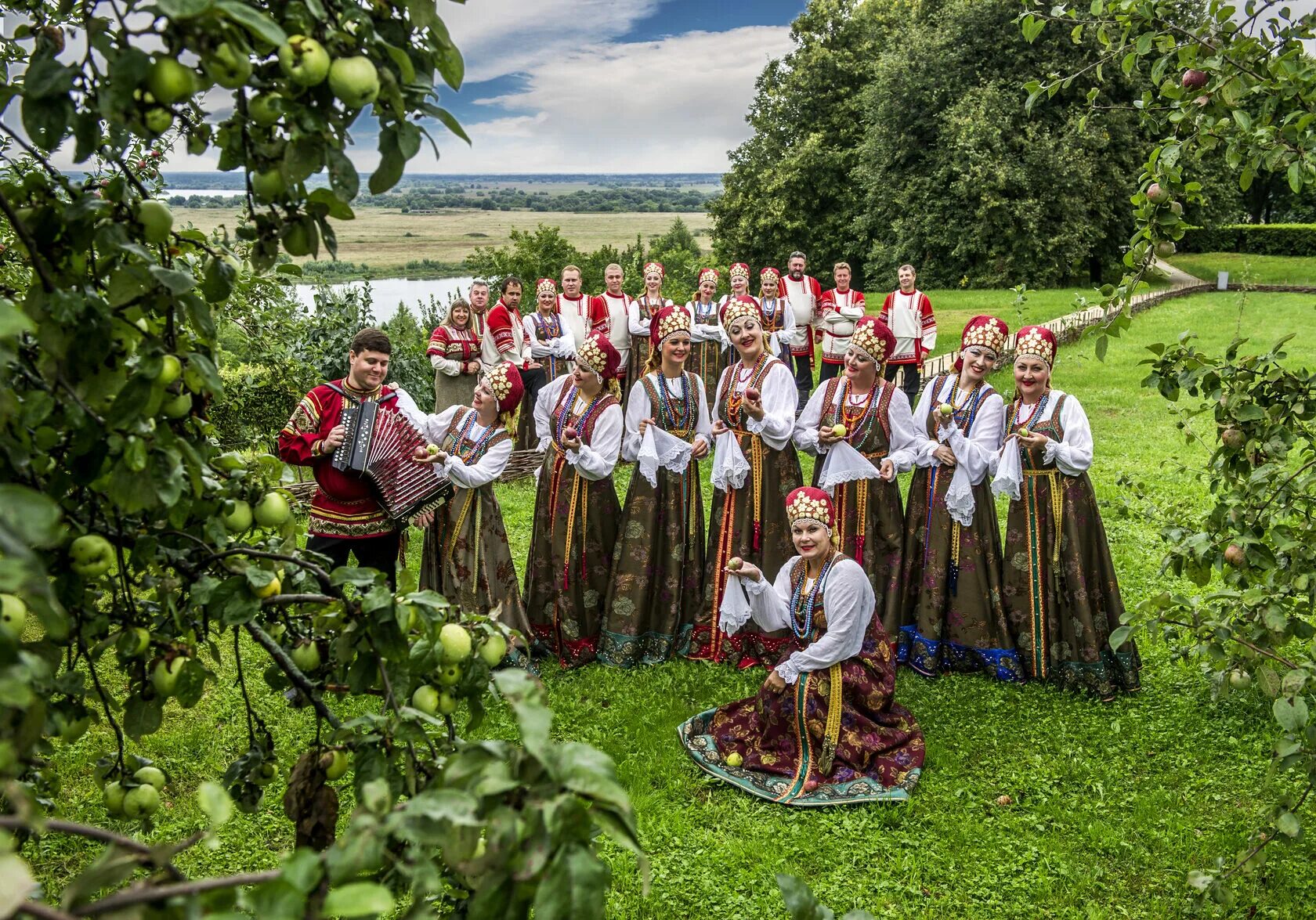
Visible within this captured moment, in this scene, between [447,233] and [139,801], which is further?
[447,233]

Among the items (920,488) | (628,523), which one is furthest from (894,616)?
Result: (628,523)

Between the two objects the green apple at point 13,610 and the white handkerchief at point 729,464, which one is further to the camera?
the white handkerchief at point 729,464

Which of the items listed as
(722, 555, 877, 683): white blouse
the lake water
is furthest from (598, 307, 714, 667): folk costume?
the lake water

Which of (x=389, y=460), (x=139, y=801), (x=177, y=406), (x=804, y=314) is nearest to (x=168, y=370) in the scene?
(x=177, y=406)

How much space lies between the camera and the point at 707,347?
11.6 m

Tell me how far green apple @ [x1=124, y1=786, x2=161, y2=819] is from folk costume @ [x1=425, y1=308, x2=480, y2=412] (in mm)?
8264

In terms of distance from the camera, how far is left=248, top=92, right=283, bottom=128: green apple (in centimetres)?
138

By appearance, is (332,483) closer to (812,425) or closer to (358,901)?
(812,425)

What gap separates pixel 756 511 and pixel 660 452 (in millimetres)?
697

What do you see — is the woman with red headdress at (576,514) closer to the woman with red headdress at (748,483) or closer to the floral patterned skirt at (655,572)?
the floral patterned skirt at (655,572)

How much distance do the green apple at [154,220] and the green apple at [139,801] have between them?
1.06 metres

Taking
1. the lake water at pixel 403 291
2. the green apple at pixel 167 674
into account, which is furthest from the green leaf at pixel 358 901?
the lake water at pixel 403 291

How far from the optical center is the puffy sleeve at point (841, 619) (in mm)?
4875

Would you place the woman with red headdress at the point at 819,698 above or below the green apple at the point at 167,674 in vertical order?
below
